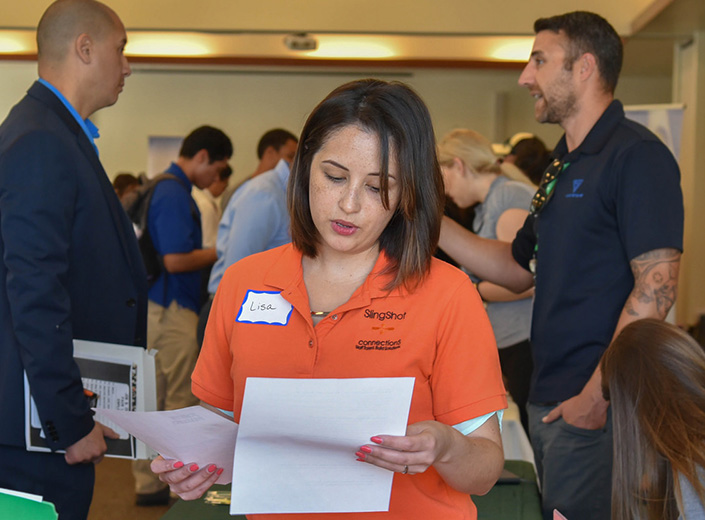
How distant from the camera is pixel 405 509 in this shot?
48.8 inches

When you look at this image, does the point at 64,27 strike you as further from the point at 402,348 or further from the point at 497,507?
the point at 497,507

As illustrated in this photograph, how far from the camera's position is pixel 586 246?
2.05m

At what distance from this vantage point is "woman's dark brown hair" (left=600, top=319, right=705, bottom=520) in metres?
A: 1.32

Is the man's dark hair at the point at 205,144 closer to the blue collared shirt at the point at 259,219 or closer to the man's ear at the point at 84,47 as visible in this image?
the blue collared shirt at the point at 259,219

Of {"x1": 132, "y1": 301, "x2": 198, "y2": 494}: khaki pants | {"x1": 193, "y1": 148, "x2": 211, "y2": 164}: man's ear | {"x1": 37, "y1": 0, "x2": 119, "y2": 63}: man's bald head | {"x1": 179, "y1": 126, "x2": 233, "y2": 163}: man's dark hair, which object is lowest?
{"x1": 132, "y1": 301, "x2": 198, "y2": 494}: khaki pants

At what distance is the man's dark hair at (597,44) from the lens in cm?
218

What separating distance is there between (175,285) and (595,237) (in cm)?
248

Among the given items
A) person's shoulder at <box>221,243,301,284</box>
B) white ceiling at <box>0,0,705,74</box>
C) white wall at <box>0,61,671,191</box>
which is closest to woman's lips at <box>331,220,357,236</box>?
person's shoulder at <box>221,243,301,284</box>

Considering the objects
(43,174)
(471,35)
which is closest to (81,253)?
(43,174)

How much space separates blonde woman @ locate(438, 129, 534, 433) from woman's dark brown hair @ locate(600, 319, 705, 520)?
5.99 feet

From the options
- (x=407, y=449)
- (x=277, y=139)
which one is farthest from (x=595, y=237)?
(x=277, y=139)

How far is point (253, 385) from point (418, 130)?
498 mm

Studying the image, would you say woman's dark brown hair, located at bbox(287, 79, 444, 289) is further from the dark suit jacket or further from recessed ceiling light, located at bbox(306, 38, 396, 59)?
recessed ceiling light, located at bbox(306, 38, 396, 59)

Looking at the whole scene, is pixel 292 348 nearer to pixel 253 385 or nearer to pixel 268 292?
pixel 268 292
